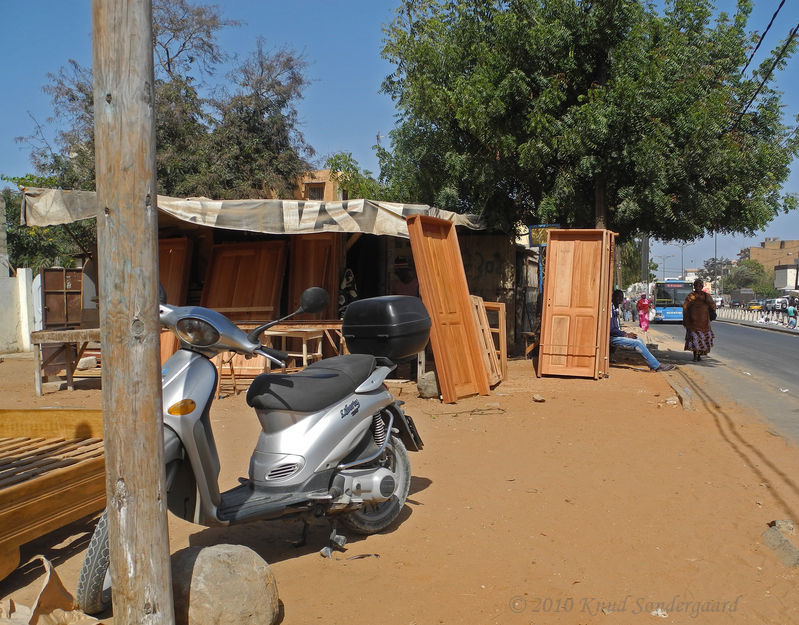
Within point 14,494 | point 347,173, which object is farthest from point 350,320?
point 347,173

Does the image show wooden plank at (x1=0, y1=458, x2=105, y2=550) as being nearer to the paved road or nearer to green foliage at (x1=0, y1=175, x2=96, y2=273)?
the paved road

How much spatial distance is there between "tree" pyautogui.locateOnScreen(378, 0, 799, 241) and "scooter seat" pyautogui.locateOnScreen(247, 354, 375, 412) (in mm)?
8963

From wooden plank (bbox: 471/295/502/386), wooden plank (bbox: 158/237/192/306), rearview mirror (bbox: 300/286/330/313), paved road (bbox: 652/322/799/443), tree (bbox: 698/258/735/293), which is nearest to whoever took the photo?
rearview mirror (bbox: 300/286/330/313)

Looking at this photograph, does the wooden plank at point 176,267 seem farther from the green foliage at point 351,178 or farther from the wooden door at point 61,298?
the green foliage at point 351,178

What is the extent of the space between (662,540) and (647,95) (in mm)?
9239

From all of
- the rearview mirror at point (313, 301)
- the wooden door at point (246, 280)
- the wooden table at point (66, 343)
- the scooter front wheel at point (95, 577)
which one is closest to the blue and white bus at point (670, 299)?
the wooden door at point (246, 280)

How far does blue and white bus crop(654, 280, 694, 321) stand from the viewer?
3941cm

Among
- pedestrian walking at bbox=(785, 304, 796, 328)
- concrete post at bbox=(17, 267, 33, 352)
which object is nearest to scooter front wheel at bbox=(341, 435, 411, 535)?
concrete post at bbox=(17, 267, 33, 352)

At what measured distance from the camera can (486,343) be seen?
10.2m

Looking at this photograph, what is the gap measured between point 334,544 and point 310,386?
39.4 inches

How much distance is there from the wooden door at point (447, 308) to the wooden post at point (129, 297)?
20.9 ft

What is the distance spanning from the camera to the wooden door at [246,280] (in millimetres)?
11555

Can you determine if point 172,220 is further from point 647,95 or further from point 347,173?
point 347,173

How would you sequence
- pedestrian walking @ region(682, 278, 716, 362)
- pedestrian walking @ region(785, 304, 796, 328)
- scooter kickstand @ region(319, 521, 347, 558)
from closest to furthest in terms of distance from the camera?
scooter kickstand @ region(319, 521, 347, 558) → pedestrian walking @ region(682, 278, 716, 362) → pedestrian walking @ region(785, 304, 796, 328)
